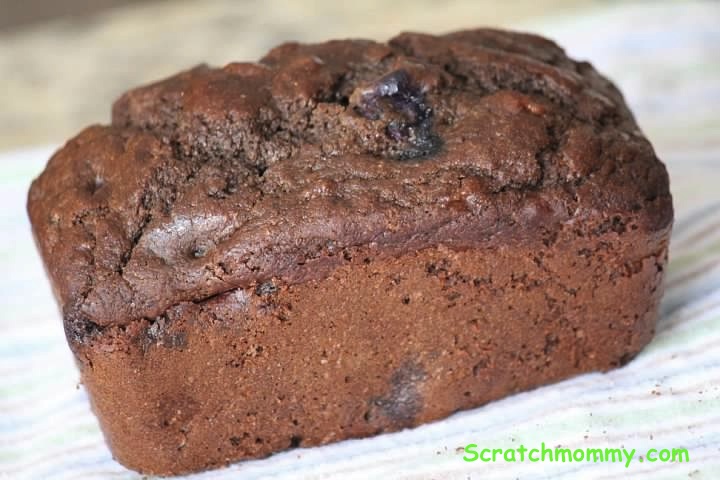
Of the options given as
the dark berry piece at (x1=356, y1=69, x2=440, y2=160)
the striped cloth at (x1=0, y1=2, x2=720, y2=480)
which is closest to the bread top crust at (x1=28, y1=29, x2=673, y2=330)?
the dark berry piece at (x1=356, y1=69, x2=440, y2=160)

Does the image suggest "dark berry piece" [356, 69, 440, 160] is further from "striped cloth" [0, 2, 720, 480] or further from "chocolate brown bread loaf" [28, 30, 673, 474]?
"striped cloth" [0, 2, 720, 480]

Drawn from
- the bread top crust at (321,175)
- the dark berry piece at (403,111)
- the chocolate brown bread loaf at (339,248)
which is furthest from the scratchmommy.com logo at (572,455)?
the dark berry piece at (403,111)

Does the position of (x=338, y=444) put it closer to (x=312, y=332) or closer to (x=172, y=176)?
(x=312, y=332)

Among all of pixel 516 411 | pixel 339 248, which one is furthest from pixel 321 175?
pixel 516 411

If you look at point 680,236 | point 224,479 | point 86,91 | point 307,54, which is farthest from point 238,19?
point 224,479

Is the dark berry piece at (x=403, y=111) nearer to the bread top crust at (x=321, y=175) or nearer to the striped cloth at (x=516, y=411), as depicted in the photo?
the bread top crust at (x=321, y=175)

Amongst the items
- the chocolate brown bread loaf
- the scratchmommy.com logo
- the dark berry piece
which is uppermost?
the dark berry piece
